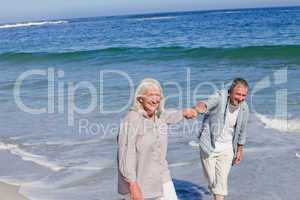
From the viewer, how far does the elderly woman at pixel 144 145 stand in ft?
11.3

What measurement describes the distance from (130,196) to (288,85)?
942cm

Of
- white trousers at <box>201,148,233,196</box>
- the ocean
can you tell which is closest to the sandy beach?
the ocean

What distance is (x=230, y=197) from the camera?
5668 millimetres

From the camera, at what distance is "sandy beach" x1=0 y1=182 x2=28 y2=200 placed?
5693mm

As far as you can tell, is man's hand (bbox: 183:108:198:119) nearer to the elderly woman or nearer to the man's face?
the elderly woman

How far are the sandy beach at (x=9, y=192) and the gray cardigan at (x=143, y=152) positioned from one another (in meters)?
2.44

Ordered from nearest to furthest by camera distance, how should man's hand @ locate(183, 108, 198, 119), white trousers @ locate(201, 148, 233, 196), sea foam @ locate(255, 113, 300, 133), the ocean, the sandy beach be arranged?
1. man's hand @ locate(183, 108, 198, 119)
2. white trousers @ locate(201, 148, 233, 196)
3. the sandy beach
4. the ocean
5. sea foam @ locate(255, 113, 300, 133)

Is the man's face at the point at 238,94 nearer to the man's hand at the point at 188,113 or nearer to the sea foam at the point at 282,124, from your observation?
the man's hand at the point at 188,113

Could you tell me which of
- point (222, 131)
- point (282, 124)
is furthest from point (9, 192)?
point (282, 124)

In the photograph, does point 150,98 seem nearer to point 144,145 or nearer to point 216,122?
point 144,145

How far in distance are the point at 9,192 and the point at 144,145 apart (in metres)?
2.90

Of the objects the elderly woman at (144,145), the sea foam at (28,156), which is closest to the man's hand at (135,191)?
the elderly woman at (144,145)

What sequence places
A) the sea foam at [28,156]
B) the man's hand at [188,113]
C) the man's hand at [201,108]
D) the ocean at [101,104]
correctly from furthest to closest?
the sea foam at [28,156]
the ocean at [101,104]
the man's hand at [201,108]
the man's hand at [188,113]

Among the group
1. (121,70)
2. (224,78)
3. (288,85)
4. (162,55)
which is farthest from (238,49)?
(288,85)
